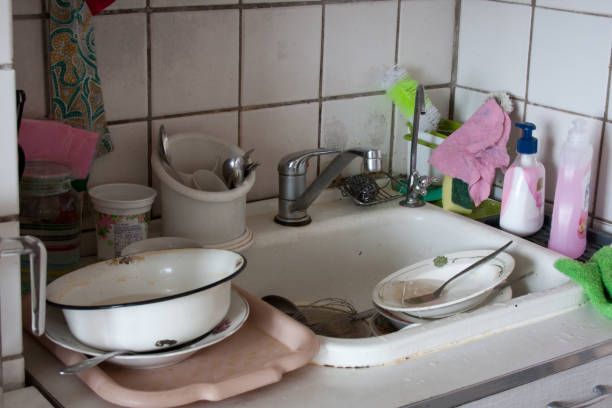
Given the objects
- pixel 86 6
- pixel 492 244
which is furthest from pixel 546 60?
pixel 86 6

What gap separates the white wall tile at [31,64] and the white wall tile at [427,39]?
26.9 inches

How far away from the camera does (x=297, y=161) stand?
140 cm

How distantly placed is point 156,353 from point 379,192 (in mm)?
730

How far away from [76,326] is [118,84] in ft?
1.54

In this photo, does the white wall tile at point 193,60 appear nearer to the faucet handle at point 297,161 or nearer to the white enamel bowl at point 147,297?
the faucet handle at point 297,161

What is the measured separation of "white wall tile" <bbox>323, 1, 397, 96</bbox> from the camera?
1.49 m

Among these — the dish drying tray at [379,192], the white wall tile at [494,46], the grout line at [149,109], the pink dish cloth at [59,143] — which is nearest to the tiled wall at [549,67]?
the white wall tile at [494,46]

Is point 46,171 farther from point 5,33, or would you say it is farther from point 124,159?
point 5,33

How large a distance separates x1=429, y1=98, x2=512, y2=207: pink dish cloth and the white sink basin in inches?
3.1

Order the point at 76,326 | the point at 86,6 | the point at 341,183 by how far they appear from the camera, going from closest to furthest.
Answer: the point at 76,326, the point at 86,6, the point at 341,183

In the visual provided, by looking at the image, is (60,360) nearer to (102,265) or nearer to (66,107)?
(102,265)

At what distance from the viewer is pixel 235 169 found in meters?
1.32

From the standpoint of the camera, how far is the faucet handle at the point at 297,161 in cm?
140

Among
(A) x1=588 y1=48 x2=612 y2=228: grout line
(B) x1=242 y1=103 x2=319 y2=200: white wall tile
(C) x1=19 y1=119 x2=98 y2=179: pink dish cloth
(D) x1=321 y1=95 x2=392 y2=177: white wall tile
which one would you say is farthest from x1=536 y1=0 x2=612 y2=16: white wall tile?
(C) x1=19 y1=119 x2=98 y2=179: pink dish cloth
